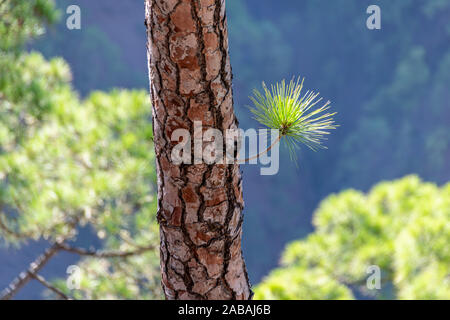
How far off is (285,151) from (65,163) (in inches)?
82.8

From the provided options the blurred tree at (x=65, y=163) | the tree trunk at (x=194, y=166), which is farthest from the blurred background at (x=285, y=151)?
the tree trunk at (x=194, y=166)

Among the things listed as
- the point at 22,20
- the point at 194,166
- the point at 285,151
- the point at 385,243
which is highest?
the point at 285,151

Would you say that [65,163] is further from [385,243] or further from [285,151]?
[285,151]

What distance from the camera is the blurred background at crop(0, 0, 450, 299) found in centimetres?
108

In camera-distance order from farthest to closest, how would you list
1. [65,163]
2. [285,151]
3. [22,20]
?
[285,151]
[65,163]
[22,20]

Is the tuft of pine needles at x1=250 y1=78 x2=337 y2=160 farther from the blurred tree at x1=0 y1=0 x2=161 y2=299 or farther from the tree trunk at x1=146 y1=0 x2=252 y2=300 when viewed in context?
the blurred tree at x1=0 y1=0 x2=161 y2=299

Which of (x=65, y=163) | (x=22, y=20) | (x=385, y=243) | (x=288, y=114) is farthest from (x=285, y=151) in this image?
(x=288, y=114)

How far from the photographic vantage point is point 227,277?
42 cm

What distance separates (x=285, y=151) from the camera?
307 cm

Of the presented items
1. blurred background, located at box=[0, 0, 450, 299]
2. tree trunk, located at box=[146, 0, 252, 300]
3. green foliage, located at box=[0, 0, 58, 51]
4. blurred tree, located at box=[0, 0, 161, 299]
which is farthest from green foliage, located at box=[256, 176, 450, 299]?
green foliage, located at box=[0, 0, 58, 51]

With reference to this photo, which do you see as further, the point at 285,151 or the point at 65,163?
the point at 285,151

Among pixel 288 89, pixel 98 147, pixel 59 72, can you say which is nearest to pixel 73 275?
pixel 98 147
